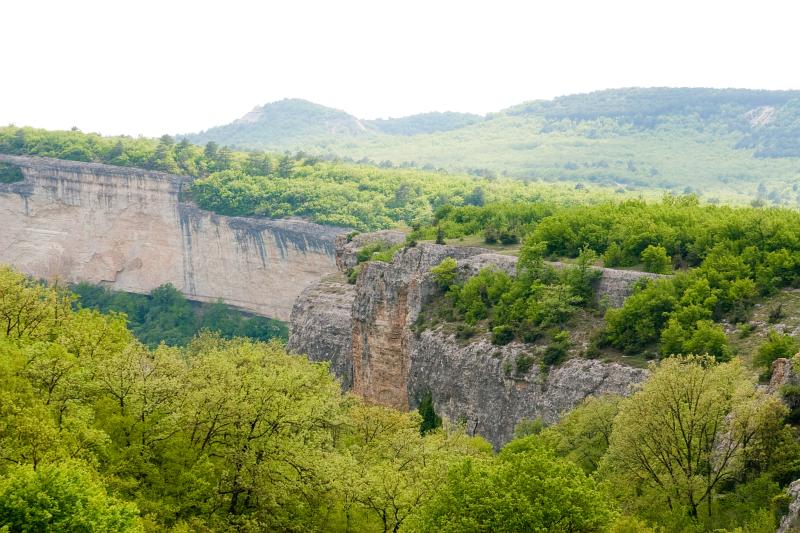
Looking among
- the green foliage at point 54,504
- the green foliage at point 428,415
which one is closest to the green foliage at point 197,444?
the green foliage at point 54,504

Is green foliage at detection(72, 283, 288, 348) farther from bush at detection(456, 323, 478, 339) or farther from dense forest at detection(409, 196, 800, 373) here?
bush at detection(456, 323, 478, 339)

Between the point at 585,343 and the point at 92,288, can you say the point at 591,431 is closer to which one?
the point at 585,343

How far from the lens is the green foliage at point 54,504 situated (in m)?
27.8

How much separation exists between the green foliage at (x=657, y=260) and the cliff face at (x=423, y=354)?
1.31 meters

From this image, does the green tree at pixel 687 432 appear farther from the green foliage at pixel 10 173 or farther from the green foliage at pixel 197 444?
the green foliage at pixel 10 173

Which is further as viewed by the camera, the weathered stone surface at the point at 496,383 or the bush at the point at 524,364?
the bush at the point at 524,364

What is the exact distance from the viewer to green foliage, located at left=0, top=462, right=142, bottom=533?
27750 mm

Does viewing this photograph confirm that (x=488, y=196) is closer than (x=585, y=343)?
No

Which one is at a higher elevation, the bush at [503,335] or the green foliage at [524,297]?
the green foliage at [524,297]

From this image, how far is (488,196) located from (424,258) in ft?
A: 167

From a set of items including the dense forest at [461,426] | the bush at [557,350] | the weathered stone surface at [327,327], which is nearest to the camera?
the dense forest at [461,426]

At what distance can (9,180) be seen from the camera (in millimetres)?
118000

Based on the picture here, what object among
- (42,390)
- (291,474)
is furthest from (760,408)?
(42,390)

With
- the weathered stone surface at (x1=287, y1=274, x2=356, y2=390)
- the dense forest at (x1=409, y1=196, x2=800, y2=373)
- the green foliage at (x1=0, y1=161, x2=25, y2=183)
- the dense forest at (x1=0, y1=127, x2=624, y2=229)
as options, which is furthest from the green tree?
the green foliage at (x1=0, y1=161, x2=25, y2=183)
